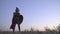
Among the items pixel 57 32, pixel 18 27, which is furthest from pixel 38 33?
pixel 18 27

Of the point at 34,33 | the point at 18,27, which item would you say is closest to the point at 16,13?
the point at 18,27

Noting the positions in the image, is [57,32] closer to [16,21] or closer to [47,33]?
[47,33]

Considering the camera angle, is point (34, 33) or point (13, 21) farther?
point (13, 21)

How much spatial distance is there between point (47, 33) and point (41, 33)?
334 millimetres

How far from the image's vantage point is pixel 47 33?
6.77m

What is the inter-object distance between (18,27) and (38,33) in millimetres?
1665

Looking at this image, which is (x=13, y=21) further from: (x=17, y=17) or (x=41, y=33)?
(x=41, y=33)

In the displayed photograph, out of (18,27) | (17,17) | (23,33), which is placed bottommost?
(23,33)

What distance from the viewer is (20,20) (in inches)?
313

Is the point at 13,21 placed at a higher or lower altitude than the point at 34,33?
higher

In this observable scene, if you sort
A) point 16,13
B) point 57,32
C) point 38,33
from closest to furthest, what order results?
point 38,33
point 57,32
point 16,13

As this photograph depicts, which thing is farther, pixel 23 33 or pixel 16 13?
pixel 16 13

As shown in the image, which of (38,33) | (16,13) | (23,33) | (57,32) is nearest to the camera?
(23,33)

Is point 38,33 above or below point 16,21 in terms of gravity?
below
